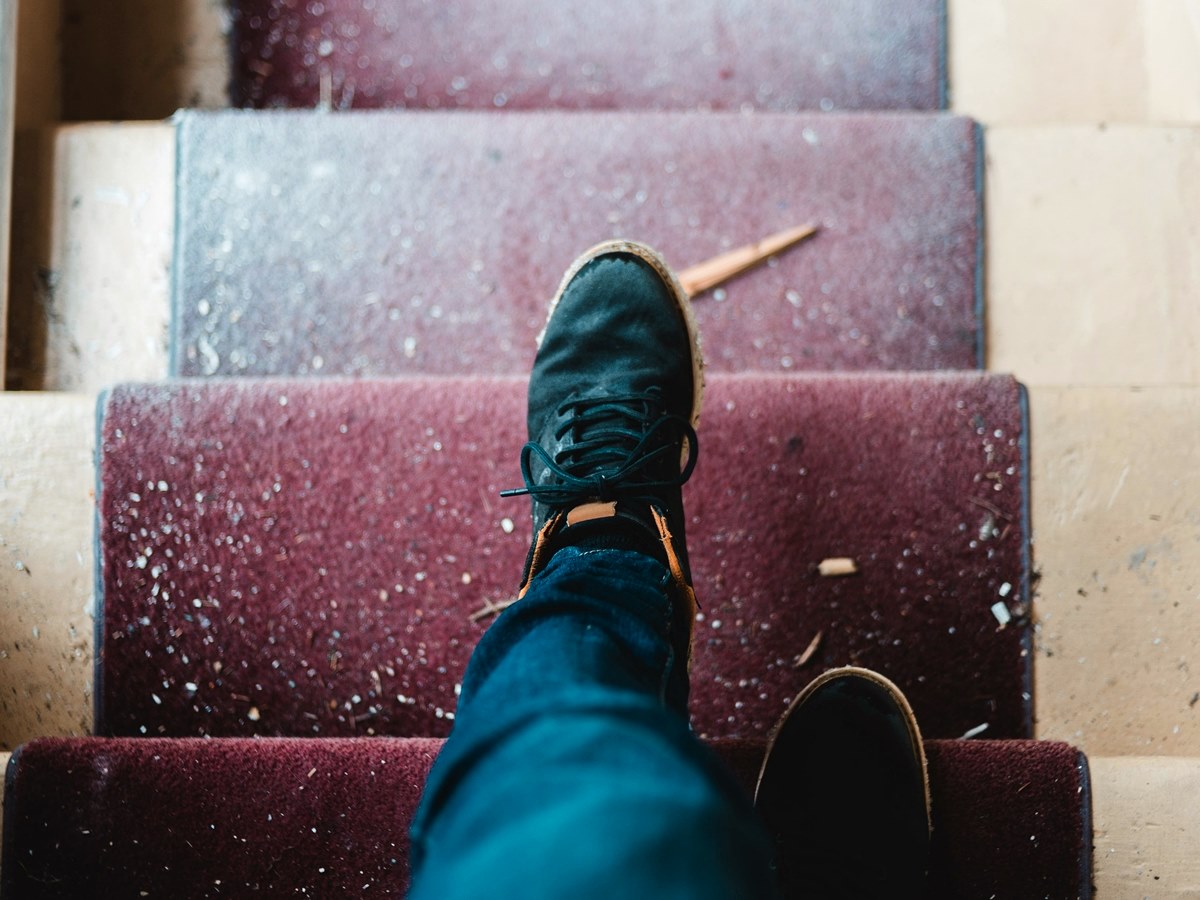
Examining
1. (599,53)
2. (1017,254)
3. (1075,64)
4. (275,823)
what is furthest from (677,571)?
(1075,64)

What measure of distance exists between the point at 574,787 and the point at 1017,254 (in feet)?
2.82

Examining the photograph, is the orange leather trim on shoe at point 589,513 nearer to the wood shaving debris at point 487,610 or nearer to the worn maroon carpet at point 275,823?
the wood shaving debris at point 487,610

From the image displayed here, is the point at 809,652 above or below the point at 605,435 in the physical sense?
below

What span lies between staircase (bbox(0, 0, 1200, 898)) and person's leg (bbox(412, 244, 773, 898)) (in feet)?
0.21

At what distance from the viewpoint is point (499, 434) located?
0.89 m

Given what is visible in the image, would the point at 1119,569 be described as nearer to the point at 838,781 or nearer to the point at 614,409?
the point at 838,781

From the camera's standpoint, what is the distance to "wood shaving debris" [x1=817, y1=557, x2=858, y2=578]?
0.86 m

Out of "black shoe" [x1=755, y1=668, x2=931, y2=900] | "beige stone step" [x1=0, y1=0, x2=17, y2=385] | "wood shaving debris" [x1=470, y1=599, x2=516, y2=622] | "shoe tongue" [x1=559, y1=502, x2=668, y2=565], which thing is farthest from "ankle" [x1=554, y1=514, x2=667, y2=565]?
"beige stone step" [x1=0, y1=0, x2=17, y2=385]

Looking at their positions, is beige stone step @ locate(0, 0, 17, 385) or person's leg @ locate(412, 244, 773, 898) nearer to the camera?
person's leg @ locate(412, 244, 773, 898)

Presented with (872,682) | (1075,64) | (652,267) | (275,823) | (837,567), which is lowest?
(275,823)

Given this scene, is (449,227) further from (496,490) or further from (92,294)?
(92,294)

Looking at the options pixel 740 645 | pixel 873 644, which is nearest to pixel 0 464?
pixel 740 645

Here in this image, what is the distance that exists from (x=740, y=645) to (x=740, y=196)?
1.76 ft

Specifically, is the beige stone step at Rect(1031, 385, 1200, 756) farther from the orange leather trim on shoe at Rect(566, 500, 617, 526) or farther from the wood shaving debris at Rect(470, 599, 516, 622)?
the wood shaving debris at Rect(470, 599, 516, 622)
